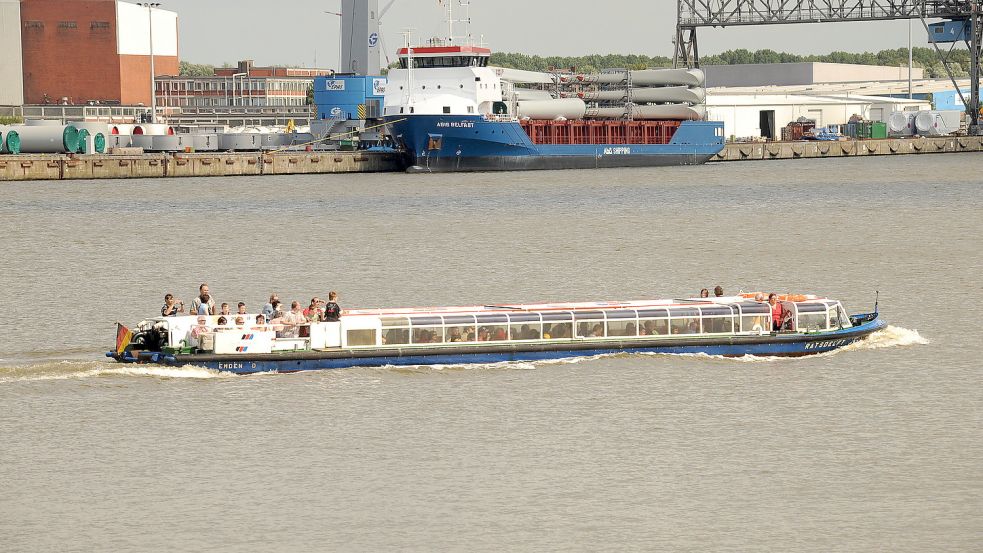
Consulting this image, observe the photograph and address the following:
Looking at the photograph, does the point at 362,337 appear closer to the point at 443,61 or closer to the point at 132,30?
the point at 443,61

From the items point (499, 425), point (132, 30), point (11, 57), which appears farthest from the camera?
point (132, 30)

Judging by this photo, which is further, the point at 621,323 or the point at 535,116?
the point at 535,116

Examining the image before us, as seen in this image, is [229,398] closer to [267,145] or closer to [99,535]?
[99,535]

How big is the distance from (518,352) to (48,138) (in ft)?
355

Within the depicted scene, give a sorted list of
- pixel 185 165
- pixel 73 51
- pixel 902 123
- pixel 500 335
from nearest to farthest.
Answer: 1. pixel 500 335
2. pixel 185 165
3. pixel 902 123
4. pixel 73 51

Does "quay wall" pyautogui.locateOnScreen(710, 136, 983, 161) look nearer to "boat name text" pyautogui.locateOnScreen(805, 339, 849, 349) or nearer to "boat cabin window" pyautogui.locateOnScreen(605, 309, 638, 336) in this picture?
"boat name text" pyautogui.locateOnScreen(805, 339, 849, 349)

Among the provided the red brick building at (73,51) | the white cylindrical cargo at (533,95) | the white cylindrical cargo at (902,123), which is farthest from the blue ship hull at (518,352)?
the red brick building at (73,51)

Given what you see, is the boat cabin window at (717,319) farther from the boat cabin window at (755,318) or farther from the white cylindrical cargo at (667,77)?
the white cylindrical cargo at (667,77)

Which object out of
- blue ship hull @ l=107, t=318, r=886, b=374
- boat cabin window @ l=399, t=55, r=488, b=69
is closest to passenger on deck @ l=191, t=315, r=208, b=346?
blue ship hull @ l=107, t=318, r=886, b=374

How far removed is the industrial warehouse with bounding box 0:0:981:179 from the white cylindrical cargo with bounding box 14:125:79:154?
6.2 inches

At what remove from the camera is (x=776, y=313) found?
40938 mm

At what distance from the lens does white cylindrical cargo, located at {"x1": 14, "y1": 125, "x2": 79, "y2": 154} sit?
138 metres

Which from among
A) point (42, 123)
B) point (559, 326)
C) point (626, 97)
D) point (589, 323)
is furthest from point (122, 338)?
point (42, 123)

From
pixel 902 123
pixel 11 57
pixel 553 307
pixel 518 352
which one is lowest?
pixel 518 352
